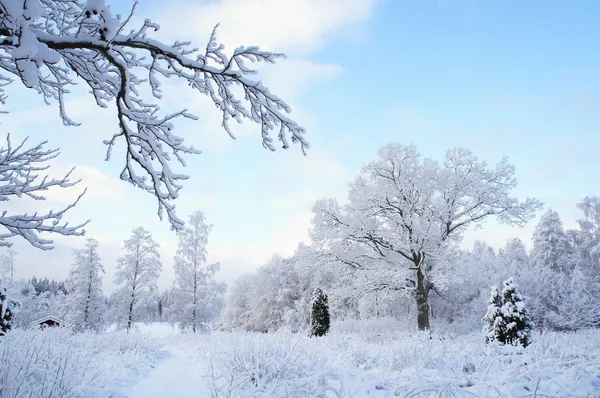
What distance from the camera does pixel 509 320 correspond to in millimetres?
9797

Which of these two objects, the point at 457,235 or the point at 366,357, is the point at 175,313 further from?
the point at 366,357

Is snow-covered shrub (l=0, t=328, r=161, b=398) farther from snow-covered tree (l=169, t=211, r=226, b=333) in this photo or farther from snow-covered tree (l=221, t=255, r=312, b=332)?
snow-covered tree (l=221, t=255, r=312, b=332)

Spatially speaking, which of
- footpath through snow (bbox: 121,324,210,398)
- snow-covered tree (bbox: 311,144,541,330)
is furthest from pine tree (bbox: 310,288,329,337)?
footpath through snow (bbox: 121,324,210,398)

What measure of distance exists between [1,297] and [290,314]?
24.6 meters

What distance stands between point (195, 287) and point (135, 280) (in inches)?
169

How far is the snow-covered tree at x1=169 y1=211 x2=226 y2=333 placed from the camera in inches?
953

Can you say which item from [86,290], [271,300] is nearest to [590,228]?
[271,300]

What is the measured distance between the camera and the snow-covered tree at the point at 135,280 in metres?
23.4

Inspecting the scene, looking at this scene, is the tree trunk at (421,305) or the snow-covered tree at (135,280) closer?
the tree trunk at (421,305)

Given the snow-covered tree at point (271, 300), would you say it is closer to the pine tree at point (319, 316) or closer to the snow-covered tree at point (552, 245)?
the pine tree at point (319, 316)

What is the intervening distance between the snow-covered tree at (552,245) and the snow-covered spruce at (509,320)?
22.3 meters

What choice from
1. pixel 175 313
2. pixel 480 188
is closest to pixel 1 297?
pixel 480 188

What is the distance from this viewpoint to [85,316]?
2342 cm

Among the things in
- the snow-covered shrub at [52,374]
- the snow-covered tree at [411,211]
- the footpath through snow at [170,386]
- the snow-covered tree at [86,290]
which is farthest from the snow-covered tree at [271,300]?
the snow-covered shrub at [52,374]
